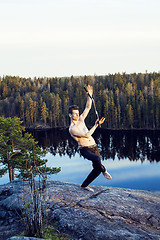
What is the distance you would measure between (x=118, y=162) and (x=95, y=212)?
1454 inches

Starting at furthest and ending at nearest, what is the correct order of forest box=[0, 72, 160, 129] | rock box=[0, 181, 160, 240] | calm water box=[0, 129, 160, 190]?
1. forest box=[0, 72, 160, 129]
2. calm water box=[0, 129, 160, 190]
3. rock box=[0, 181, 160, 240]

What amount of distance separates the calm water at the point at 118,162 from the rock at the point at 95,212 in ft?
69.2

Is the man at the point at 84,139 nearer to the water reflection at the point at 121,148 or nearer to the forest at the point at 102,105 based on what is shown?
the water reflection at the point at 121,148

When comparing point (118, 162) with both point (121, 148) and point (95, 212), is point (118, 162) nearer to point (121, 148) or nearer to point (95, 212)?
point (121, 148)

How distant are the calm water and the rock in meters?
21.1

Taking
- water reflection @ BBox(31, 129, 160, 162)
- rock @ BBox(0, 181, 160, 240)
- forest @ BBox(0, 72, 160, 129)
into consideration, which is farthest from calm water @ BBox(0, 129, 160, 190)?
forest @ BBox(0, 72, 160, 129)

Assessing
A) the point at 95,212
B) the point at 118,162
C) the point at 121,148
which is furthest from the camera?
the point at 121,148

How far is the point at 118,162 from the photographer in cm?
4456

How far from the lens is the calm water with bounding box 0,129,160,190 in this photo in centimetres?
3303

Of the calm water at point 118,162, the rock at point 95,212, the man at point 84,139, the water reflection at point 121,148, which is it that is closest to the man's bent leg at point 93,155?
the man at point 84,139

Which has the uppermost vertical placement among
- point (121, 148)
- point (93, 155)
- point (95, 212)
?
point (93, 155)

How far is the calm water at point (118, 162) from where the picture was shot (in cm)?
3303

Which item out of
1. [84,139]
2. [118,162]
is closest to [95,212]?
[84,139]

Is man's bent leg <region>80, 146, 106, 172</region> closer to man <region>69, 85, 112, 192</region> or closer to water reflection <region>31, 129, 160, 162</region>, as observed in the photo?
man <region>69, 85, 112, 192</region>
